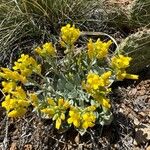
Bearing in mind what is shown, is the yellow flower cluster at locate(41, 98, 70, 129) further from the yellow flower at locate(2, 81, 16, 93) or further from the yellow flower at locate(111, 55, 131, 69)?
the yellow flower at locate(111, 55, 131, 69)

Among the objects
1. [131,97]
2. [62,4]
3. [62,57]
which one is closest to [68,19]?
[62,4]

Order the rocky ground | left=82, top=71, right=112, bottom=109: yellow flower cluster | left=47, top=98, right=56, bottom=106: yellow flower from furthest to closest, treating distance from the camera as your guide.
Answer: the rocky ground < left=47, top=98, right=56, bottom=106: yellow flower < left=82, top=71, right=112, bottom=109: yellow flower cluster

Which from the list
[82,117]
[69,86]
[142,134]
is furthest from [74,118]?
[142,134]

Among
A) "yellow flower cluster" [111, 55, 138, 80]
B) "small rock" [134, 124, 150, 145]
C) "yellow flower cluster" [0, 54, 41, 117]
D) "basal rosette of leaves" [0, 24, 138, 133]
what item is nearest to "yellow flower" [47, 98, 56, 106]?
"basal rosette of leaves" [0, 24, 138, 133]

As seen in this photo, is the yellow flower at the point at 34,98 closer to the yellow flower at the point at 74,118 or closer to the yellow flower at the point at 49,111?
the yellow flower at the point at 49,111

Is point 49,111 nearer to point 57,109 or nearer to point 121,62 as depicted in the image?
point 57,109

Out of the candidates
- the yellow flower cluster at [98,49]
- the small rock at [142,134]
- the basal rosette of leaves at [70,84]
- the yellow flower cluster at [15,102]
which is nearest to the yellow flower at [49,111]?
the basal rosette of leaves at [70,84]

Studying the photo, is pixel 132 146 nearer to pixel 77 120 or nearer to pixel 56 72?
pixel 77 120
